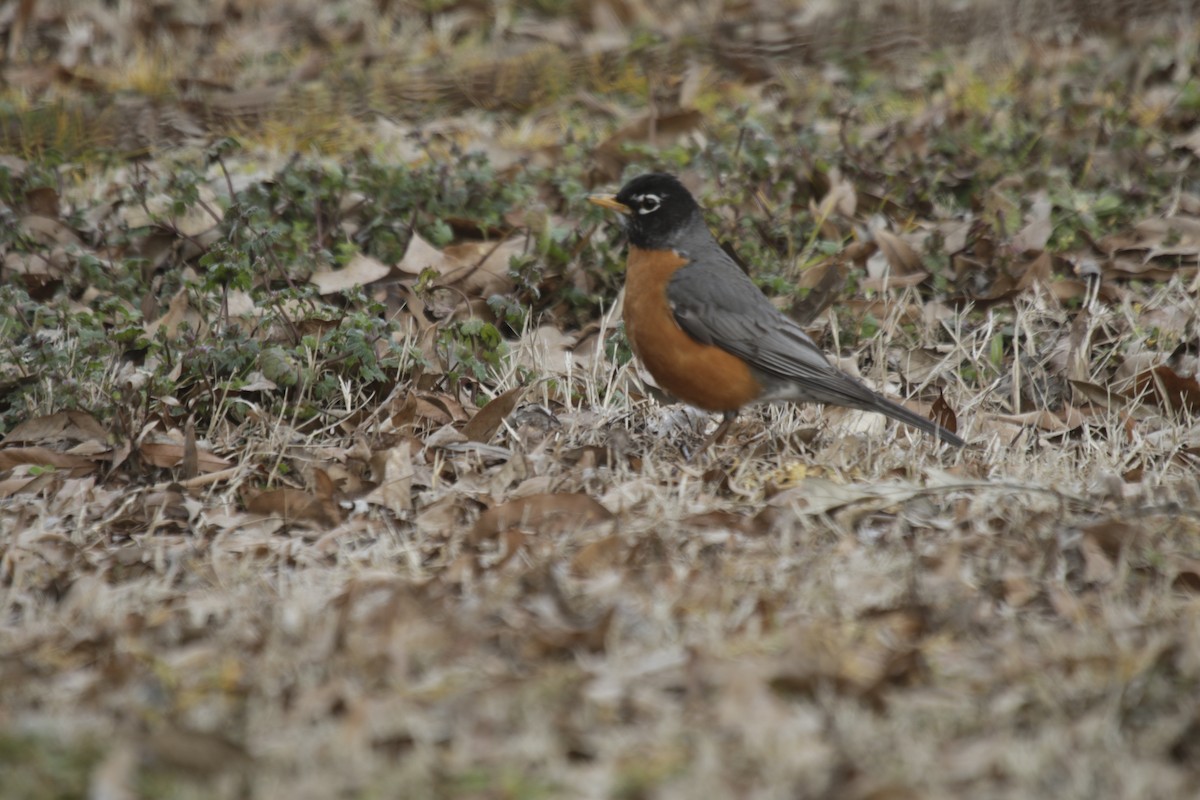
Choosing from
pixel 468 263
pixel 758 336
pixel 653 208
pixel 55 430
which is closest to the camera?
pixel 55 430

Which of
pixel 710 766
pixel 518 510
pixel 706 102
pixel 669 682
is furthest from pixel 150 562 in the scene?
pixel 706 102

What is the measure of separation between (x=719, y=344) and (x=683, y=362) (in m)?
0.17

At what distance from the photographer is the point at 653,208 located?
19.0ft

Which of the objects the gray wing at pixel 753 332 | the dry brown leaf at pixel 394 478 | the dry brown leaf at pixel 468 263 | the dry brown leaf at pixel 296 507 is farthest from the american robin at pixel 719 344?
the dry brown leaf at pixel 296 507

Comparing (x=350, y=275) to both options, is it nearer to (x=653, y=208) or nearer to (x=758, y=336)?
(x=653, y=208)

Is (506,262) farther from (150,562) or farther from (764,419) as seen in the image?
(150,562)

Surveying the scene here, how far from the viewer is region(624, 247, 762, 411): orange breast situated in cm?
535

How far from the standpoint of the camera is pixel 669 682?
3035 mm

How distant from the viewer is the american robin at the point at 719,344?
530 centimetres

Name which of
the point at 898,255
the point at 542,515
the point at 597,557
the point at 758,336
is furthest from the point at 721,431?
the point at 898,255

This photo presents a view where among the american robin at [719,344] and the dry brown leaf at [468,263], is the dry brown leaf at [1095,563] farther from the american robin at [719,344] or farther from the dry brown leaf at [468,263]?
the dry brown leaf at [468,263]

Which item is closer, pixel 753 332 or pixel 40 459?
pixel 40 459

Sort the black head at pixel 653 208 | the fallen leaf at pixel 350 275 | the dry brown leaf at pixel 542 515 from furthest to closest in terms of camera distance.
Answer: 1. the fallen leaf at pixel 350 275
2. the black head at pixel 653 208
3. the dry brown leaf at pixel 542 515

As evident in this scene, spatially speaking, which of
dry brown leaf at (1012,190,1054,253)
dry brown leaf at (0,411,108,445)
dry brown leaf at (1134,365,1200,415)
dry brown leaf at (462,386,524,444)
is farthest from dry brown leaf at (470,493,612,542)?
dry brown leaf at (1012,190,1054,253)
